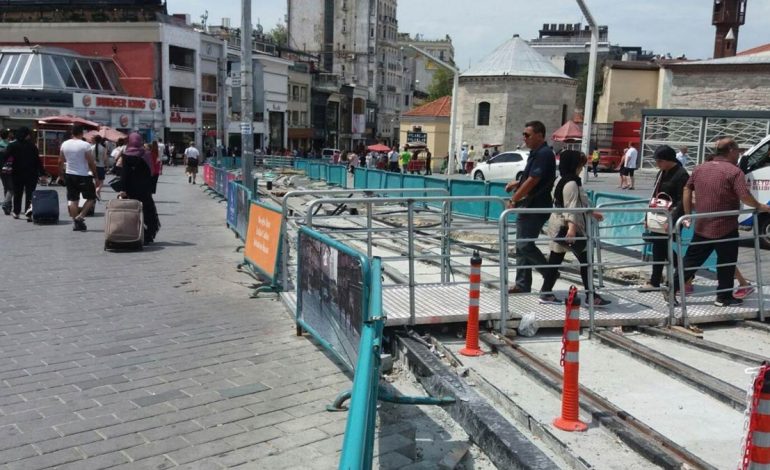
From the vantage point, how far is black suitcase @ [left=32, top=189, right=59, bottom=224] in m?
13.9

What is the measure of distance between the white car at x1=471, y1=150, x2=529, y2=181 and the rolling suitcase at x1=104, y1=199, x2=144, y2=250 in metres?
21.1

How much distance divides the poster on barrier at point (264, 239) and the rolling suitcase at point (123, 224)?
2445 mm

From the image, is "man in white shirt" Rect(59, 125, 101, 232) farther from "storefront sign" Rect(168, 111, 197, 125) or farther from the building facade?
the building facade

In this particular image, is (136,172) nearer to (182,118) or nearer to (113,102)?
(113,102)

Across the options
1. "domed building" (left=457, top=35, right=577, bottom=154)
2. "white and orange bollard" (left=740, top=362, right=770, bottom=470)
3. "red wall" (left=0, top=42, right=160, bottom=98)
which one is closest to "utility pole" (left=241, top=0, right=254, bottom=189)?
"white and orange bollard" (left=740, top=362, right=770, bottom=470)

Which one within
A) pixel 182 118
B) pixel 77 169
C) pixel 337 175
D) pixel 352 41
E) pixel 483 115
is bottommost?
pixel 337 175

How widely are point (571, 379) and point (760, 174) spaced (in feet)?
A: 37.7

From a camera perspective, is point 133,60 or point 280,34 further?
point 280,34

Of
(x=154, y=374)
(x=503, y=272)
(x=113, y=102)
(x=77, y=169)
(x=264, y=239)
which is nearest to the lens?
(x=154, y=374)

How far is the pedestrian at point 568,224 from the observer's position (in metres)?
7.04

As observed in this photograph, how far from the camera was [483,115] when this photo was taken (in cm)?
5359

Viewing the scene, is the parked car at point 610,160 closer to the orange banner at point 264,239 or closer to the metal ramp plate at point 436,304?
the orange banner at point 264,239

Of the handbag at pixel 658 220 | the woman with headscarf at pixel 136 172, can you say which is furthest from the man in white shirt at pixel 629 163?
the woman with headscarf at pixel 136 172

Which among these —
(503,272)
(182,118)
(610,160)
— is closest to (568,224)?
(503,272)
